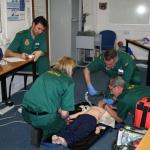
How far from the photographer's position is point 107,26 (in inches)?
261

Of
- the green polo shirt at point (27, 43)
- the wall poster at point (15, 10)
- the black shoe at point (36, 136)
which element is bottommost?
the black shoe at point (36, 136)

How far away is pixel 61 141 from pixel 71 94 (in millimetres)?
447

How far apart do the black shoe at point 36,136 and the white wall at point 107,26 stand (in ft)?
14.3

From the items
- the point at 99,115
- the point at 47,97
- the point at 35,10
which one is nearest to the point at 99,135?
the point at 99,115

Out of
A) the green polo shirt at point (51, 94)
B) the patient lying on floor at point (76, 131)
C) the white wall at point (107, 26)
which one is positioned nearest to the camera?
the green polo shirt at point (51, 94)

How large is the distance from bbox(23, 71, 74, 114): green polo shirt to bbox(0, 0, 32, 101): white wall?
1601 millimetres

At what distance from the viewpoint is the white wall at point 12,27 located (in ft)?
12.2

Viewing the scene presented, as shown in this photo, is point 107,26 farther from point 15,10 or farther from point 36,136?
point 36,136

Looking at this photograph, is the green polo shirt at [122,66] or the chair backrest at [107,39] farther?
the chair backrest at [107,39]

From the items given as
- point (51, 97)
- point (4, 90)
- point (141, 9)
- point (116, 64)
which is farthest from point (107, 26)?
point (51, 97)

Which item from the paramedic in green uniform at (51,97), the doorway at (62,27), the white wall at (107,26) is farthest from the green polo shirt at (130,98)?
the white wall at (107,26)

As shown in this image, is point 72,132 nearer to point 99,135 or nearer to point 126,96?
point 99,135

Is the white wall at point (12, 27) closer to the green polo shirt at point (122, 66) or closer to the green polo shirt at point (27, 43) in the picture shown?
the green polo shirt at point (27, 43)

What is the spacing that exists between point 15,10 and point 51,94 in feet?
7.08
